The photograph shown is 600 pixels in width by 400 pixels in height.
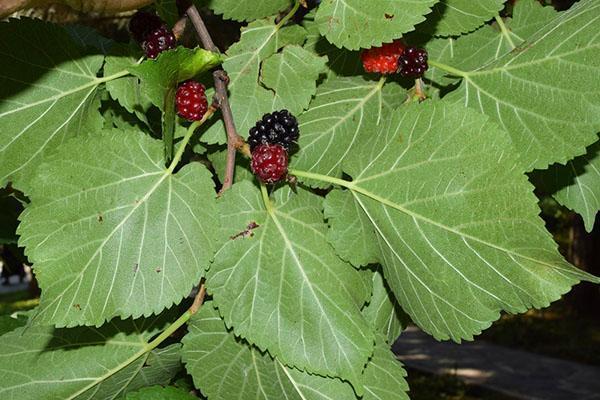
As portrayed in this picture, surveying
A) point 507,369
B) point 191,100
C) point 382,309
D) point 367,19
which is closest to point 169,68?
point 191,100

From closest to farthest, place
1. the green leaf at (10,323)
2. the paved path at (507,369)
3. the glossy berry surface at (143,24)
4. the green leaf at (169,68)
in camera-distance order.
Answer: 1. the green leaf at (169,68)
2. the glossy berry surface at (143,24)
3. the green leaf at (10,323)
4. the paved path at (507,369)

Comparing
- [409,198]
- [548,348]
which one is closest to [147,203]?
[409,198]

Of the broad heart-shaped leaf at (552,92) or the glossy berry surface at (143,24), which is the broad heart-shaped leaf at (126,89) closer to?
the glossy berry surface at (143,24)

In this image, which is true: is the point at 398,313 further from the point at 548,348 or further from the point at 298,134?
the point at 548,348

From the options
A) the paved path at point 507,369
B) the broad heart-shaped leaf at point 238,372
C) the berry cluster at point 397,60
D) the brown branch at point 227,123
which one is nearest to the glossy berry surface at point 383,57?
the berry cluster at point 397,60

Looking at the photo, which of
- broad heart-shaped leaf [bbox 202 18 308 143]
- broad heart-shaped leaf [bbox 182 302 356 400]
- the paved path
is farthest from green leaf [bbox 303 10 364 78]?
the paved path

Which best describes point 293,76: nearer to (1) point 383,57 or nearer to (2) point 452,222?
(1) point 383,57
